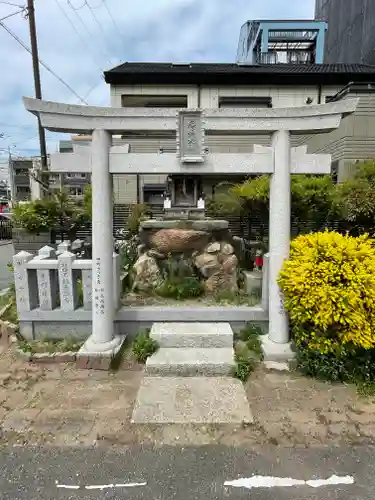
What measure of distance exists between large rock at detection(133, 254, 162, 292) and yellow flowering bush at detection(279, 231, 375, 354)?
9.60 feet

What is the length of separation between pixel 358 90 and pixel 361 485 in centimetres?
1073

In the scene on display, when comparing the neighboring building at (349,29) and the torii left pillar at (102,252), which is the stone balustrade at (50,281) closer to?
the torii left pillar at (102,252)

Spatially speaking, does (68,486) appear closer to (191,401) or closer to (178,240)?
(191,401)

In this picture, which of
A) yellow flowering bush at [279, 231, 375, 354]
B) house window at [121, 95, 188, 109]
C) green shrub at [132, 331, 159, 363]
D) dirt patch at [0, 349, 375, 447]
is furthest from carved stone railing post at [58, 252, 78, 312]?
house window at [121, 95, 188, 109]

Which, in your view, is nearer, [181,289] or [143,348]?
[143,348]

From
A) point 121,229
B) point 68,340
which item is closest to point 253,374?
point 68,340

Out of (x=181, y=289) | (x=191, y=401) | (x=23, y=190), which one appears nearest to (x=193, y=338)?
(x=191, y=401)

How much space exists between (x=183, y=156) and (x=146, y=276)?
2.87 meters

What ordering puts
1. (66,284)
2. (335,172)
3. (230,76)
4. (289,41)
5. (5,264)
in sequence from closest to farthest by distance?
(66,284), (335,172), (5,264), (230,76), (289,41)

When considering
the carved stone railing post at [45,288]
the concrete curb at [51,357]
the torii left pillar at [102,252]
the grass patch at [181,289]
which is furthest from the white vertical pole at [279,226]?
the carved stone railing post at [45,288]

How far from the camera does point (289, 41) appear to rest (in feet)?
75.5

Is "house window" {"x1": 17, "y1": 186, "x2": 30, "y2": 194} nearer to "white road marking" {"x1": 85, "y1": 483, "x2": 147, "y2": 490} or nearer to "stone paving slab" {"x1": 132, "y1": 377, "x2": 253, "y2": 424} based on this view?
"stone paving slab" {"x1": 132, "y1": 377, "x2": 253, "y2": 424}

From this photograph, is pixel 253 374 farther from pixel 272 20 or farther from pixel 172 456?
pixel 272 20

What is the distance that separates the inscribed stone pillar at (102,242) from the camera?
167 inches
